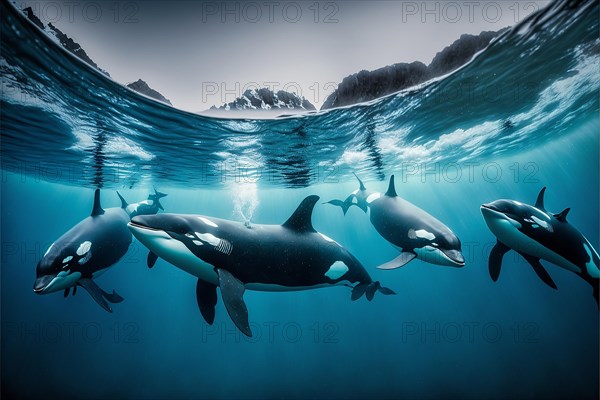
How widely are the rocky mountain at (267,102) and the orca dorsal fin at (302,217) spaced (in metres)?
3.34

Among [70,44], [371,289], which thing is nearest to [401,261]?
[371,289]

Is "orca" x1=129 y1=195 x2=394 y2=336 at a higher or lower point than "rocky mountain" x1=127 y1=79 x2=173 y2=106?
lower

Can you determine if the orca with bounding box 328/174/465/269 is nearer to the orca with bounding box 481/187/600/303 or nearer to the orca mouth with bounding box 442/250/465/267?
the orca mouth with bounding box 442/250/465/267

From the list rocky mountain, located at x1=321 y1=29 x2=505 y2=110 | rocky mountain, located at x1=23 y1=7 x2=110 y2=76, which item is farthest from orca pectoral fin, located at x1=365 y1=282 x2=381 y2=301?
rocky mountain, located at x1=23 y1=7 x2=110 y2=76

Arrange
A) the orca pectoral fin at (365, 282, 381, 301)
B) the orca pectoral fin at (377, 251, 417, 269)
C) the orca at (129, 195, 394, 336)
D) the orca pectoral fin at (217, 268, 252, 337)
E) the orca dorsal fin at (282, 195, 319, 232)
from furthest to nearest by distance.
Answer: the orca pectoral fin at (365, 282, 381, 301), the orca pectoral fin at (377, 251, 417, 269), the orca dorsal fin at (282, 195, 319, 232), the orca at (129, 195, 394, 336), the orca pectoral fin at (217, 268, 252, 337)

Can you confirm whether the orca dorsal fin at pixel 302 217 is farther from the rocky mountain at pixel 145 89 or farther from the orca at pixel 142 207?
the orca at pixel 142 207

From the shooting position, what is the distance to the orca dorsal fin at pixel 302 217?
6.60 metres

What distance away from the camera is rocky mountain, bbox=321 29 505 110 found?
21.9ft

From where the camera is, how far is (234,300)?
15.9 ft

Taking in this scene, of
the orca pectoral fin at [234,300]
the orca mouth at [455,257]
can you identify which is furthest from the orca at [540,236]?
the orca pectoral fin at [234,300]

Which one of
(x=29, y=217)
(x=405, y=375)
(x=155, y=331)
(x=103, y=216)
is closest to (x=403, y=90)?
(x=103, y=216)

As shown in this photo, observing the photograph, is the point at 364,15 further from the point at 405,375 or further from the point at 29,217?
the point at 29,217

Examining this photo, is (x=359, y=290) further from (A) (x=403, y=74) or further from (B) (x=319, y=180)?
(B) (x=319, y=180)

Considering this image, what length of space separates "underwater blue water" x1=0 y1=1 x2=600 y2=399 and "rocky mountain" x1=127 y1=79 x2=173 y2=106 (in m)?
0.38
